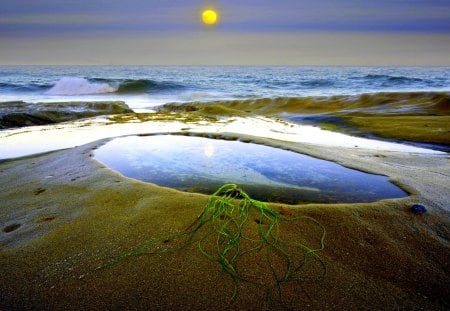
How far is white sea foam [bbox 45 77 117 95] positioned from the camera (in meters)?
24.0

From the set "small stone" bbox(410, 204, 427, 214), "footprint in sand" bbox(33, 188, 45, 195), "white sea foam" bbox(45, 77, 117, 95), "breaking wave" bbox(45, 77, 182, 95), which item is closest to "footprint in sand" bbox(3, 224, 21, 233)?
"footprint in sand" bbox(33, 188, 45, 195)

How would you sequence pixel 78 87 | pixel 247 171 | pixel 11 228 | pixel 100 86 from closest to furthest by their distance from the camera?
pixel 11 228
pixel 247 171
pixel 78 87
pixel 100 86

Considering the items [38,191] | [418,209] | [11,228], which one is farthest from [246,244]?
[38,191]

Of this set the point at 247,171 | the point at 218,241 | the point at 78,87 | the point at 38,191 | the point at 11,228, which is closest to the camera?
the point at 218,241

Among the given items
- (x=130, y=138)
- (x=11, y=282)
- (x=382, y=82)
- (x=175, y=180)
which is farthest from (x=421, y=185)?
(x=382, y=82)

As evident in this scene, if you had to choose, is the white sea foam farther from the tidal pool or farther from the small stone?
the small stone

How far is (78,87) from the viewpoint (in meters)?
24.7

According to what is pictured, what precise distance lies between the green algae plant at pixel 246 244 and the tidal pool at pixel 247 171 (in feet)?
1.54

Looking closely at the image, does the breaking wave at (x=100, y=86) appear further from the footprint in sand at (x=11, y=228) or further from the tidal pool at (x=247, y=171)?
the footprint in sand at (x=11, y=228)

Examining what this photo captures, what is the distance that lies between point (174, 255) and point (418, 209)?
1850 millimetres

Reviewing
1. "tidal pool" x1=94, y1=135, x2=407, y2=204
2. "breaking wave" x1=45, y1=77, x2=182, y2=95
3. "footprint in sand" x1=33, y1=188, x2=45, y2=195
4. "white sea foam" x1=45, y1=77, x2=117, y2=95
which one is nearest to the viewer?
"tidal pool" x1=94, y1=135, x2=407, y2=204

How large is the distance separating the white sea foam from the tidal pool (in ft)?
70.9

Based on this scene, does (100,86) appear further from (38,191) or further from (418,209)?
(418,209)

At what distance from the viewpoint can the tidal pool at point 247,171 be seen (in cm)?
298
